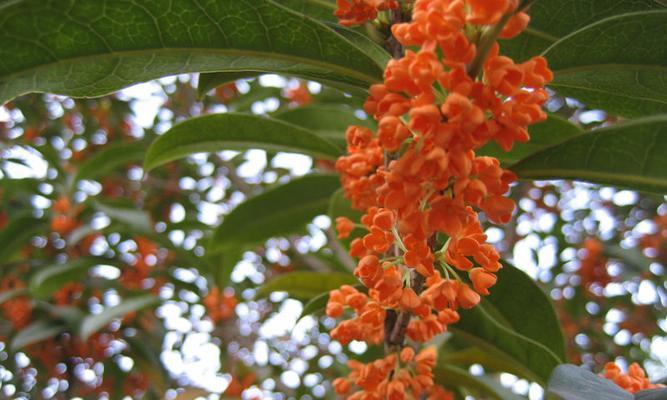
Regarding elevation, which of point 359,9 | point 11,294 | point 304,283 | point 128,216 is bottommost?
point 11,294

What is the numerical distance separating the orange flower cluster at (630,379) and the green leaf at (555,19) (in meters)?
0.68

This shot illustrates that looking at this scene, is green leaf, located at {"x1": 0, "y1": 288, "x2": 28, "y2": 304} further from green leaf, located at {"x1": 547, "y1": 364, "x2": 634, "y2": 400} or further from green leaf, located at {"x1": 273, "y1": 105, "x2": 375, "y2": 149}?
green leaf, located at {"x1": 547, "y1": 364, "x2": 634, "y2": 400}

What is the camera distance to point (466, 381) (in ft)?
6.25

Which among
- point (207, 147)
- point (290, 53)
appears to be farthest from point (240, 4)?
point (207, 147)

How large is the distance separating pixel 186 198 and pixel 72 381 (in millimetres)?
1698

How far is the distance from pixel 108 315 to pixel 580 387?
2118mm

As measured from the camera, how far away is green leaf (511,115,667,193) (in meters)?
1.15

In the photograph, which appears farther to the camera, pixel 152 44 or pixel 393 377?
pixel 393 377

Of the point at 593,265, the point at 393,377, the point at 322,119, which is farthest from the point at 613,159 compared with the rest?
the point at 593,265

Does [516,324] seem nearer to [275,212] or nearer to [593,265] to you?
[275,212]

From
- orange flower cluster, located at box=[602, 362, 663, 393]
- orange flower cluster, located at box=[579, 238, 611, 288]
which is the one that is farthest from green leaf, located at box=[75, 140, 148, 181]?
orange flower cluster, located at box=[579, 238, 611, 288]

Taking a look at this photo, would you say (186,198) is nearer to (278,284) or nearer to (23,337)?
(23,337)

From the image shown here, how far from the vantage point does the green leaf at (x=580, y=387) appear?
3.24 feet

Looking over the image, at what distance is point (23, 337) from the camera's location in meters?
2.70
